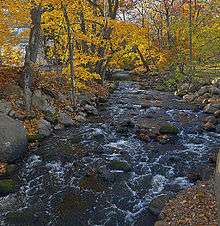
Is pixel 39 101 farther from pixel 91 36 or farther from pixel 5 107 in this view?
pixel 91 36

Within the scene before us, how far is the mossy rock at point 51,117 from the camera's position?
20.3 m

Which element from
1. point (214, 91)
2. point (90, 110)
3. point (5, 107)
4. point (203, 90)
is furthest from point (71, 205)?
point (203, 90)

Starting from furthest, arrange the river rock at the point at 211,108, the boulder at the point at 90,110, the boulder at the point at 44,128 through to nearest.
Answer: the river rock at the point at 211,108 < the boulder at the point at 90,110 < the boulder at the point at 44,128

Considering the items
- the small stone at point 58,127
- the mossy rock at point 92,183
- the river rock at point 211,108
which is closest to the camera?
the mossy rock at point 92,183

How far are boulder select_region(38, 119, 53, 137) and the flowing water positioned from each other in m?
0.53

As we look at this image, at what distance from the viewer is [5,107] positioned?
1930 cm

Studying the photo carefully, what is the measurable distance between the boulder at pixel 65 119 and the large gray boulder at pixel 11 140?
14.2 ft

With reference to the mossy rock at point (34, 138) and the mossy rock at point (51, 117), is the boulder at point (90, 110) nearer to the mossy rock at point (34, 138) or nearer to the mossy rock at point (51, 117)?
the mossy rock at point (51, 117)

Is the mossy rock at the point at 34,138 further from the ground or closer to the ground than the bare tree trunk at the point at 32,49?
closer to the ground

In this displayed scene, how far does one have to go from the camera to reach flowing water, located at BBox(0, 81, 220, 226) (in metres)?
11.4

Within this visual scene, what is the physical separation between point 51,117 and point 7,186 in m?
8.06

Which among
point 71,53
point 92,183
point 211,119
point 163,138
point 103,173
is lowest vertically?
point 92,183

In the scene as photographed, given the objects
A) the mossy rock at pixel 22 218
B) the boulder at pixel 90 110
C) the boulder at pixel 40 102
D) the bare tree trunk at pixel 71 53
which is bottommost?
the mossy rock at pixel 22 218

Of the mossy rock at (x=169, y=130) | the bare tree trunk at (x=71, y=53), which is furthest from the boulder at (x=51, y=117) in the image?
the mossy rock at (x=169, y=130)
